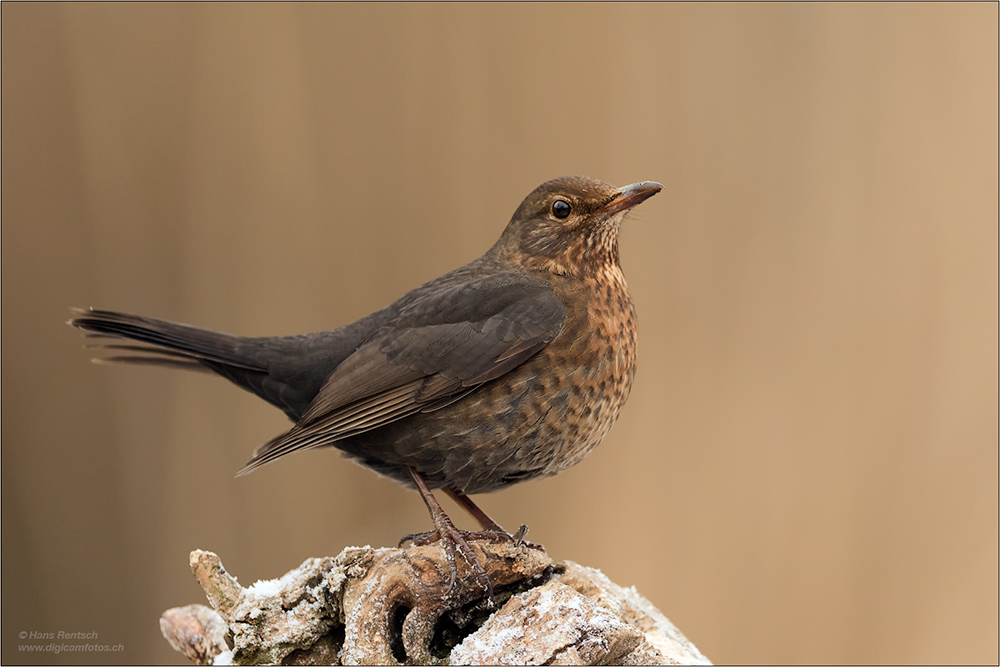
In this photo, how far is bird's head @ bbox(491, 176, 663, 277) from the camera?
8.77ft

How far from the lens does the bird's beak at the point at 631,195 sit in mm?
2572

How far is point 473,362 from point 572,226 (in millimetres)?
589

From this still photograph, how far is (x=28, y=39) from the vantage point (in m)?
3.35

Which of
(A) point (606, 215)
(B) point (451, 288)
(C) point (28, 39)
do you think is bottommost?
(B) point (451, 288)

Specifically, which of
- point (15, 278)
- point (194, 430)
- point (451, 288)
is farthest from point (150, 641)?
point (451, 288)

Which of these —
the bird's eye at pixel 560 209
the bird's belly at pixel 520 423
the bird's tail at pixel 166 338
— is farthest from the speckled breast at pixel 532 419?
the bird's tail at pixel 166 338

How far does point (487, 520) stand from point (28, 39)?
8.59ft

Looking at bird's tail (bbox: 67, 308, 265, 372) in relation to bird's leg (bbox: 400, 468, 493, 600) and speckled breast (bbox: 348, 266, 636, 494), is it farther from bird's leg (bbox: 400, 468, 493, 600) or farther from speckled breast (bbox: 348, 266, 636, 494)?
bird's leg (bbox: 400, 468, 493, 600)

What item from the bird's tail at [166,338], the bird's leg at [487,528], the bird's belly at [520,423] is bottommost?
the bird's leg at [487,528]

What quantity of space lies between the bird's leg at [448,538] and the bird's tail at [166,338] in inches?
27.2

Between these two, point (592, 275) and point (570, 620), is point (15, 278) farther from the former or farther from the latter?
point (570, 620)

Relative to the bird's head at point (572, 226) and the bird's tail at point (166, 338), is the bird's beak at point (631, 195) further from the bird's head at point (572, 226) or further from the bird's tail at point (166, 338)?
the bird's tail at point (166, 338)

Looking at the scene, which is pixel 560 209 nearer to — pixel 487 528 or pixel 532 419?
pixel 532 419

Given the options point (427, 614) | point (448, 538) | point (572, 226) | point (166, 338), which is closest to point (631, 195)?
point (572, 226)
